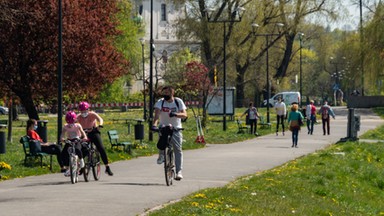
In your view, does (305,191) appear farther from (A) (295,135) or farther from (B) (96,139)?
(A) (295,135)

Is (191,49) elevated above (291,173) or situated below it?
above

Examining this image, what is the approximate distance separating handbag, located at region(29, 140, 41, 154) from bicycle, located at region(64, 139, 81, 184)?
417 cm

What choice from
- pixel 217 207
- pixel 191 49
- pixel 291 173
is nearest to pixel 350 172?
pixel 291 173

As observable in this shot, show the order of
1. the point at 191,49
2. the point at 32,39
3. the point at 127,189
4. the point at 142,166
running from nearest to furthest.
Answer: the point at 127,189
the point at 142,166
the point at 32,39
the point at 191,49

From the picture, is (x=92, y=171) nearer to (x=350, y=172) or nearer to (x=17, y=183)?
(x=17, y=183)

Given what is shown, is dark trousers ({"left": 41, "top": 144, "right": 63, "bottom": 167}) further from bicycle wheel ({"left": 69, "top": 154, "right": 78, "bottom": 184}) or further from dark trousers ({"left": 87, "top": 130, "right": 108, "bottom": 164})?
bicycle wheel ({"left": 69, "top": 154, "right": 78, "bottom": 184})

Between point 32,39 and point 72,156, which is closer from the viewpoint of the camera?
point 72,156

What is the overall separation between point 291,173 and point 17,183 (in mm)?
6033

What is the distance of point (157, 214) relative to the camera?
14047 millimetres

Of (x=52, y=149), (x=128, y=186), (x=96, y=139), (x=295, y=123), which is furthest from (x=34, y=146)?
(x=295, y=123)

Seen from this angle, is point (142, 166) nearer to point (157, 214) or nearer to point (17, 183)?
point (17, 183)

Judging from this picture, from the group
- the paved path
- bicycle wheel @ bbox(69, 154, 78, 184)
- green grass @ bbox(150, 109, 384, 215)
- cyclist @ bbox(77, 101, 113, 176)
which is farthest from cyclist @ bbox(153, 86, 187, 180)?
cyclist @ bbox(77, 101, 113, 176)

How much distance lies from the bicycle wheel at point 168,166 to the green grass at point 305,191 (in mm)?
1096

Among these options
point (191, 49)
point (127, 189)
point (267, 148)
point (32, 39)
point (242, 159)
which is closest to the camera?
point (127, 189)
